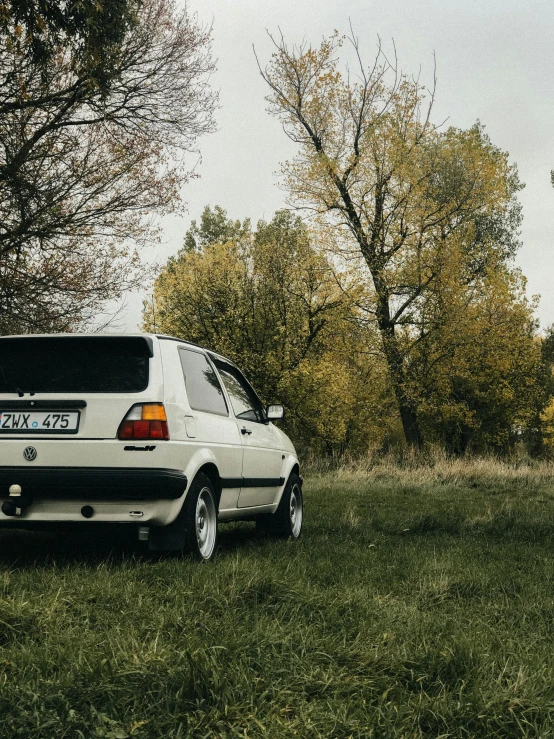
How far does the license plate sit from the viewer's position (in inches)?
234

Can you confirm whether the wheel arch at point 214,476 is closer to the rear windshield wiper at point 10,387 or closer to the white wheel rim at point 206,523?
the white wheel rim at point 206,523

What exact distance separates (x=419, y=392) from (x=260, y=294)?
323 inches

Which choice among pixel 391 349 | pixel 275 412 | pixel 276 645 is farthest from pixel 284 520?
pixel 391 349

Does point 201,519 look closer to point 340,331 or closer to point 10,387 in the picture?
point 10,387

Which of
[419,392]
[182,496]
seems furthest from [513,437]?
[182,496]

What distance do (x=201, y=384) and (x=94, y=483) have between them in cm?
150

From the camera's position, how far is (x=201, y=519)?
21.5ft

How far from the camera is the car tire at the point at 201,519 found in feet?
20.0

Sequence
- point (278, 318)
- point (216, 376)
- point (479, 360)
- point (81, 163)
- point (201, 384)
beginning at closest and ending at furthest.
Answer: point (201, 384)
point (216, 376)
point (81, 163)
point (278, 318)
point (479, 360)

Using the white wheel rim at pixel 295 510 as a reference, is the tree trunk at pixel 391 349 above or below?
above

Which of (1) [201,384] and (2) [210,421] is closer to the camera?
(2) [210,421]

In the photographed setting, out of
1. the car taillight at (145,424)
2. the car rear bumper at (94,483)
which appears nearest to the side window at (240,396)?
the car taillight at (145,424)

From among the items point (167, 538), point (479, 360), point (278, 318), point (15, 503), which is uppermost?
point (278, 318)

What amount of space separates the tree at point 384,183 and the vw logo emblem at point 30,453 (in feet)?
82.7
